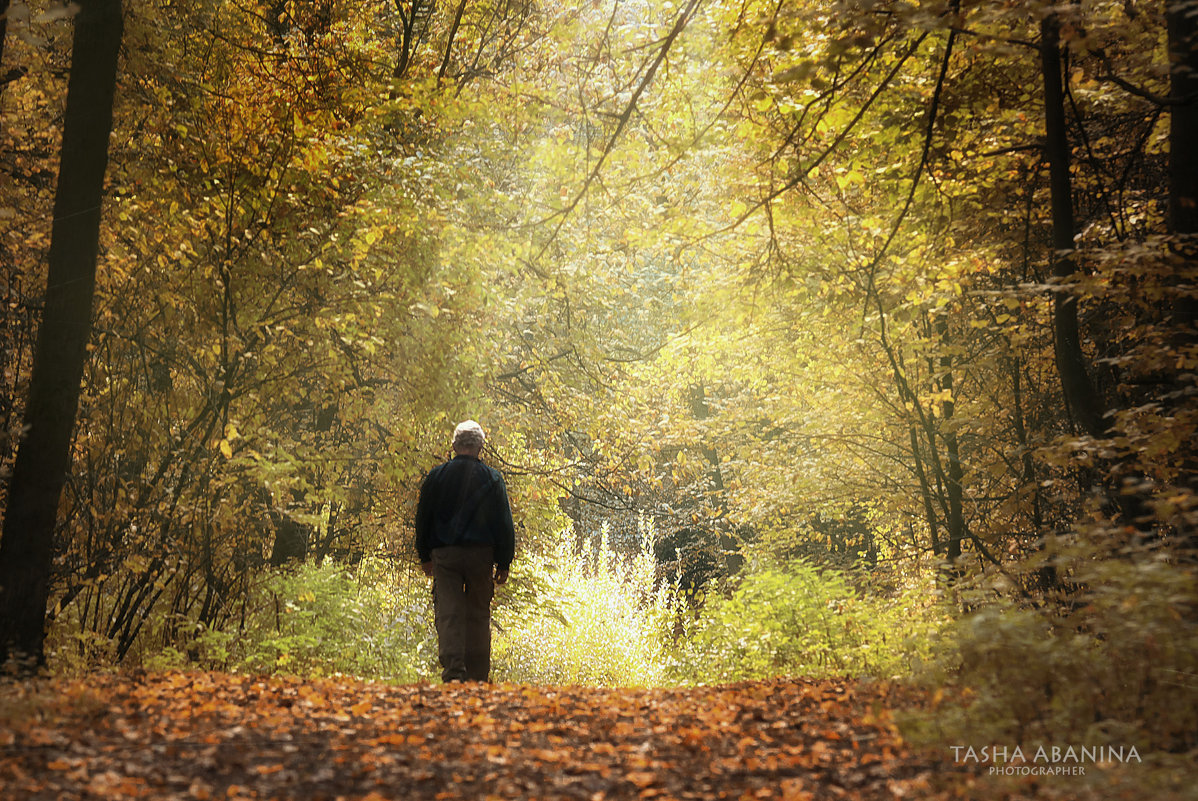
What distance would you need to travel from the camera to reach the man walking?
23.0 ft

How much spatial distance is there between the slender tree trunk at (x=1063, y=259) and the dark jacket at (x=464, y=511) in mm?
4335

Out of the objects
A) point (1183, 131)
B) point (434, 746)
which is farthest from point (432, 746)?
point (1183, 131)

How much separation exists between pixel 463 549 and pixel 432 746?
2994 millimetres

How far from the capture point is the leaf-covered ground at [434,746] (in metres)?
3.40

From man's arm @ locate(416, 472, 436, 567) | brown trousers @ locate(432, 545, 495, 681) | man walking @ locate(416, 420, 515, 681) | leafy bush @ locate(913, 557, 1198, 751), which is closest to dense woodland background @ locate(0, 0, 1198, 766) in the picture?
leafy bush @ locate(913, 557, 1198, 751)

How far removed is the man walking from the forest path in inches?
64.2

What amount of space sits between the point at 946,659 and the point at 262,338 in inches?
267

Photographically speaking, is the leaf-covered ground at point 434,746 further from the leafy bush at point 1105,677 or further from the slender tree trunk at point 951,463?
the slender tree trunk at point 951,463

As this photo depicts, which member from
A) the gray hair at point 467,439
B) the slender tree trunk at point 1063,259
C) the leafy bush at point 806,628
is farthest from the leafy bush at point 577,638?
the slender tree trunk at point 1063,259

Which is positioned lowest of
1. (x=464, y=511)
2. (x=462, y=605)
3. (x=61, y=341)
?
(x=462, y=605)

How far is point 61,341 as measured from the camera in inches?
241

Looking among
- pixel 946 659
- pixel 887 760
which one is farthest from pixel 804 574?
pixel 887 760

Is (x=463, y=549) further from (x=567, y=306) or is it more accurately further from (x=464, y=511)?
(x=567, y=306)

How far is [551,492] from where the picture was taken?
45.9 feet
